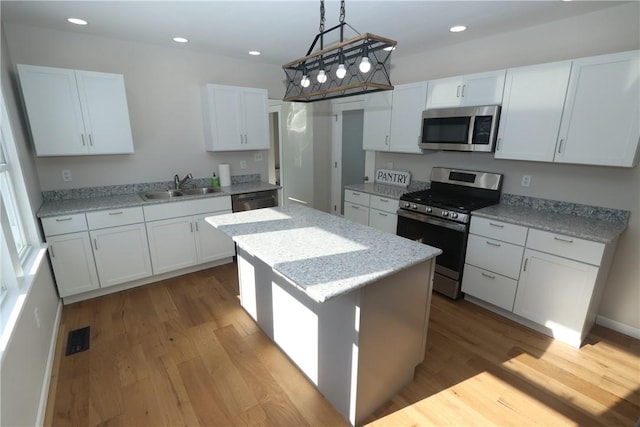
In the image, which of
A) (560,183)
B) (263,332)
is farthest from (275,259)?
(560,183)

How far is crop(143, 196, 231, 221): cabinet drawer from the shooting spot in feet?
10.4

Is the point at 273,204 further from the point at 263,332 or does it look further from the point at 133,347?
the point at 133,347

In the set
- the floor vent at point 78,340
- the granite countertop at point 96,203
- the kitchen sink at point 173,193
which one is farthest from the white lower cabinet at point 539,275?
the floor vent at point 78,340

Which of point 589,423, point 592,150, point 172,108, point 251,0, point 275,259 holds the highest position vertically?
point 251,0

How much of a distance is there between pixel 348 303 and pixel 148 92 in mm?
3357

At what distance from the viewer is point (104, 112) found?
2.94 meters

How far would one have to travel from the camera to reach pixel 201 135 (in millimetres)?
3855

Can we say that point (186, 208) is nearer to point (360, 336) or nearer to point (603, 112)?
point (360, 336)

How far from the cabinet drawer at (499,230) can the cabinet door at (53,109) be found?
3.79m

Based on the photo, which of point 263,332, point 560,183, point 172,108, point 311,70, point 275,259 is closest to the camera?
point 275,259

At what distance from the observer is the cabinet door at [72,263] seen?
8.85 ft

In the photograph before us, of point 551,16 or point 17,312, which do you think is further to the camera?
point 551,16

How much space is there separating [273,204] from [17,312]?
8.77 ft

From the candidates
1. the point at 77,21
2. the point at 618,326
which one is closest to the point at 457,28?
the point at 618,326
